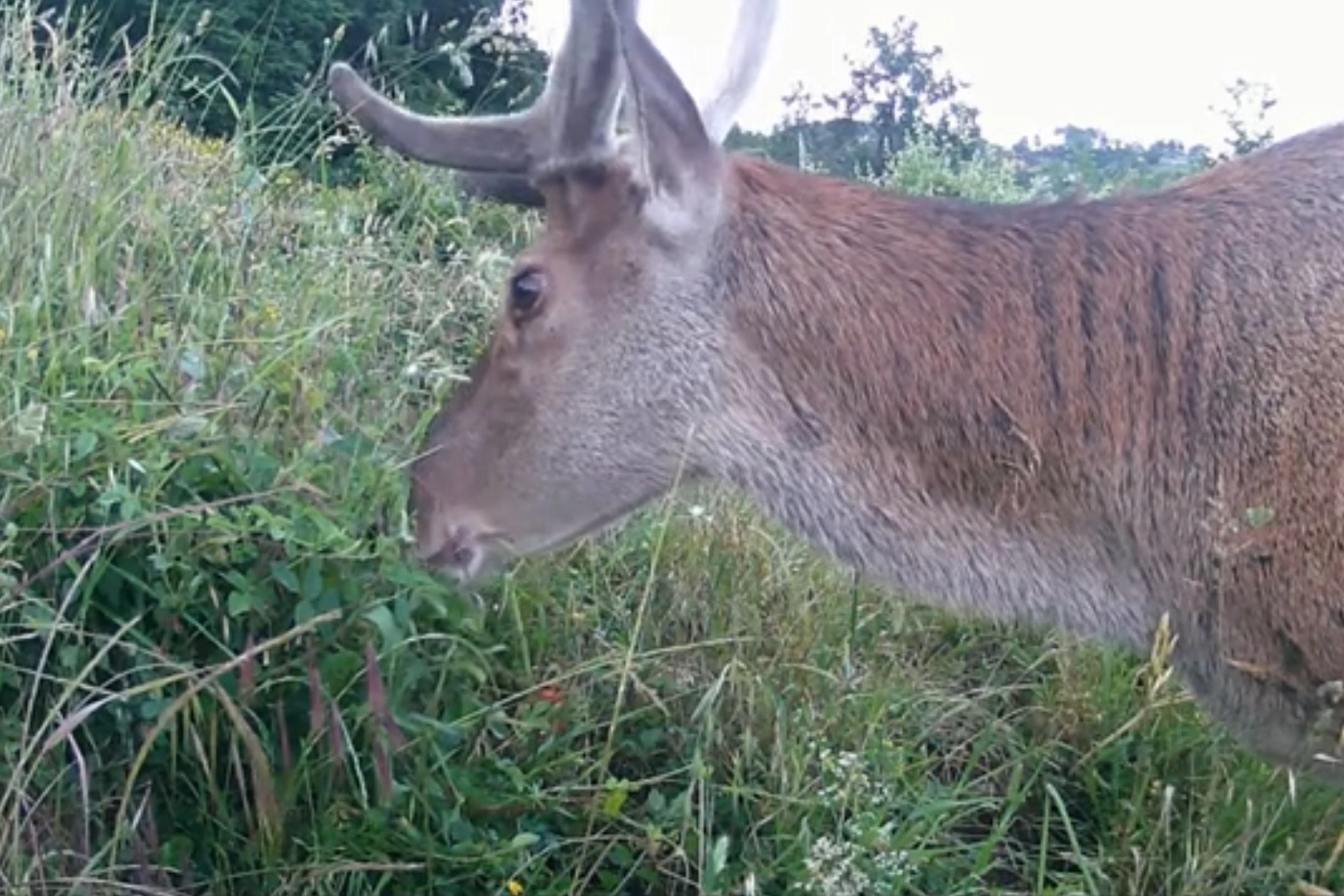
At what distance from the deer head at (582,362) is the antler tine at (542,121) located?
1 cm

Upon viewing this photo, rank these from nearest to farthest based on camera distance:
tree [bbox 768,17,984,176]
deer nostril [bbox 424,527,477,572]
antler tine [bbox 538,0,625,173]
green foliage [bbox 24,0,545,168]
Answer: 1. antler tine [bbox 538,0,625,173]
2. deer nostril [bbox 424,527,477,572]
3. green foliage [bbox 24,0,545,168]
4. tree [bbox 768,17,984,176]

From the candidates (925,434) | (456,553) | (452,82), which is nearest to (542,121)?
(456,553)

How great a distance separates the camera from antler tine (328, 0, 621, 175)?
144 inches

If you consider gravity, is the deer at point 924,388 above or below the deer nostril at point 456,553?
above

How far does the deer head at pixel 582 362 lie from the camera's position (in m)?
3.93

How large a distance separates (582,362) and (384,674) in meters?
0.75

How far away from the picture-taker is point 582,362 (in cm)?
396

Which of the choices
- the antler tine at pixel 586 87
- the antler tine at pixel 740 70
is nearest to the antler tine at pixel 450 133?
the antler tine at pixel 586 87

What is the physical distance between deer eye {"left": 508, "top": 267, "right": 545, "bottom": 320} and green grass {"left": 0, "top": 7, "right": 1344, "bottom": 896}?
→ 1.31ft

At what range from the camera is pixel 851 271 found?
4.00m

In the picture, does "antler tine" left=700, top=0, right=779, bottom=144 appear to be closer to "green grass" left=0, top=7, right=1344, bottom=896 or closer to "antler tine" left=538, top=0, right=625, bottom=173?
"antler tine" left=538, top=0, right=625, bottom=173

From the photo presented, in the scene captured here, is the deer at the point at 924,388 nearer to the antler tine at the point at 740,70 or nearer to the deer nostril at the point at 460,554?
the deer nostril at the point at 460,554

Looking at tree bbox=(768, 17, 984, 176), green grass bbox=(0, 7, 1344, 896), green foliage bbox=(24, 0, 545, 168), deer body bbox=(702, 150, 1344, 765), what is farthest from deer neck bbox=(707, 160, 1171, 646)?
tree bbox=(768, 17, 984, 176)

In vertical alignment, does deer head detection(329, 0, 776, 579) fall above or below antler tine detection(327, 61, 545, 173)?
below
